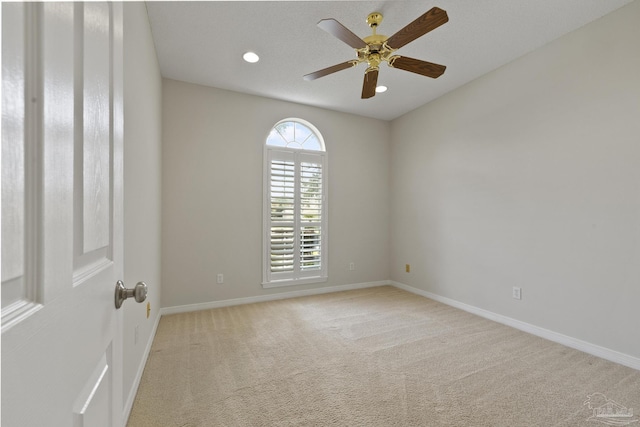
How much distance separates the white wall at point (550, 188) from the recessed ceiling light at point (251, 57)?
99.4 inches

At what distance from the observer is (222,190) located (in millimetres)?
3582

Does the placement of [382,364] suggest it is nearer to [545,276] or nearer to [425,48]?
[545,276]

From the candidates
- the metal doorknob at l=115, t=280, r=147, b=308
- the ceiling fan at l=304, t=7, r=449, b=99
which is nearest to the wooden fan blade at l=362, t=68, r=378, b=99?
the ceiling fan at l=304, t=7, r=449, b=99

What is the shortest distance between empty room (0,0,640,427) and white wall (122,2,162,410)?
0.12 ft

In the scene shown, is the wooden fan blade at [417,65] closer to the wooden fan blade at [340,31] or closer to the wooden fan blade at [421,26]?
the wooden fan blade at [421,26]

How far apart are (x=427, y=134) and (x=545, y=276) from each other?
232 cm

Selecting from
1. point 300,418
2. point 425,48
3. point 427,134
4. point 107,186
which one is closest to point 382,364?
point 300,418

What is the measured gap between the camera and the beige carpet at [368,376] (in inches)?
64.2

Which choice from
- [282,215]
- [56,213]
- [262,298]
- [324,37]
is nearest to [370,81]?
[324,37]

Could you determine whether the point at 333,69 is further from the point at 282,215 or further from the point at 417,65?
the point at 282,215

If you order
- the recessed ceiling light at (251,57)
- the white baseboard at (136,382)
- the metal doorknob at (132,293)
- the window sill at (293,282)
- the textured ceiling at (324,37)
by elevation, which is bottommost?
the white baseboard at (136,382)

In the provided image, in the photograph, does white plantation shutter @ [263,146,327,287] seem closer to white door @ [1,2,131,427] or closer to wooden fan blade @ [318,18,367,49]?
wooden fan blade @ [318,18,367,49]

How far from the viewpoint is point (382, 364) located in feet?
7.15

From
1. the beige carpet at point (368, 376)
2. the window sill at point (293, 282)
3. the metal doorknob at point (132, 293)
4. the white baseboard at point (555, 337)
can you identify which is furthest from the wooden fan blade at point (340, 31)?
the white baseboard at point (555, 337)
